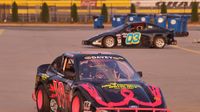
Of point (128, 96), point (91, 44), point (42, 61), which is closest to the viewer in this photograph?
point (128, 96)

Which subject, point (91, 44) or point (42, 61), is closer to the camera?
point (42, 61)

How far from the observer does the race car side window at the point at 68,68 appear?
10.7 meters

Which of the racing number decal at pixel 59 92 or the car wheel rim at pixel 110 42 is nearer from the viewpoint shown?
the racing number decal at pixel 59 92

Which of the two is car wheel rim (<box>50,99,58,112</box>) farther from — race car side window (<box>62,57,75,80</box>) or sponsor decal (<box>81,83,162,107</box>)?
sponsor decal (<box>81,83,162,107</box>)

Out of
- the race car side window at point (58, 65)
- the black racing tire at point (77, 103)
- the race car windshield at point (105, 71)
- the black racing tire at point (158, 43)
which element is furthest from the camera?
the black racing tire at point (158, 43)

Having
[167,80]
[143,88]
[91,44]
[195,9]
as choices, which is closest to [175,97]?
[167,80]

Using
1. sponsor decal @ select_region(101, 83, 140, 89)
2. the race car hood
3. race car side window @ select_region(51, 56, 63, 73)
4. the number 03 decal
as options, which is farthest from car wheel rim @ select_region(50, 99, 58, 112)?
the number 03 decal

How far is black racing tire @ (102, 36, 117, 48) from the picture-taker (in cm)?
3077

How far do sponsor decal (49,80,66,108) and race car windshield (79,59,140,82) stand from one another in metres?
0.47

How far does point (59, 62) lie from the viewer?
454 inches

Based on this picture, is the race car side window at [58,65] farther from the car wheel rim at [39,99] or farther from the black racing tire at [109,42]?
the black racing tire at [109,42]

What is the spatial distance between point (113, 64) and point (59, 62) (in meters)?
1.17

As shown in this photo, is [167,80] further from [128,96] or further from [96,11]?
[96,11]

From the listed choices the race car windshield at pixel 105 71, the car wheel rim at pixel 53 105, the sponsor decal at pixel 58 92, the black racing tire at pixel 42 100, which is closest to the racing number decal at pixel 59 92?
the sponsor decal at pixel 58 92
